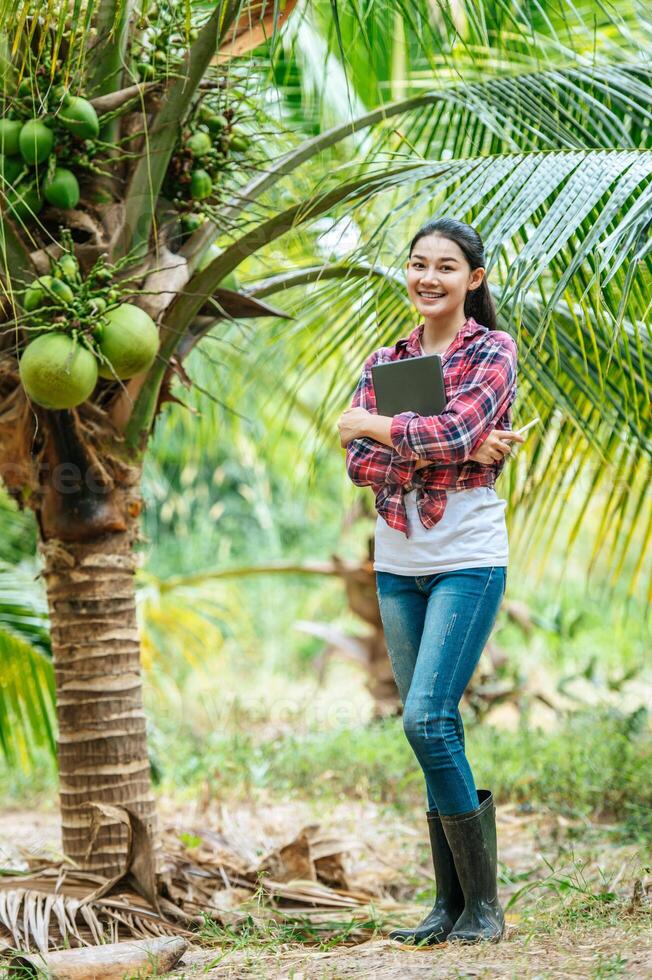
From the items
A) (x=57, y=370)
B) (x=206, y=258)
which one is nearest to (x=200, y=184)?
(x=206, y=258)

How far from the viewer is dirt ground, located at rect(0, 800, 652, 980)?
2.27m

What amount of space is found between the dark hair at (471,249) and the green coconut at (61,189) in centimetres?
97

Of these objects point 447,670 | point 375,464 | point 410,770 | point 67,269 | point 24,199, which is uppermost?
point 24,199

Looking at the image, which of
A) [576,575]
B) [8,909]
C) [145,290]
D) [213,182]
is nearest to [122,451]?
[145,290]

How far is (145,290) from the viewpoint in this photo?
9.75 ft

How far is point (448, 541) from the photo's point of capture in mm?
2457

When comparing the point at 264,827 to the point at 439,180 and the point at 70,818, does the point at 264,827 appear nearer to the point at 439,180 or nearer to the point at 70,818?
the point at 70,818

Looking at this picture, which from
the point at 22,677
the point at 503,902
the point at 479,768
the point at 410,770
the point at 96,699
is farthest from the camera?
the point at 410,770

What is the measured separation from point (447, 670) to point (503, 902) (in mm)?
1519

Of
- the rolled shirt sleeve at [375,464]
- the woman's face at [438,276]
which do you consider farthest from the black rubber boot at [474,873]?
the woman's face at [438,276]

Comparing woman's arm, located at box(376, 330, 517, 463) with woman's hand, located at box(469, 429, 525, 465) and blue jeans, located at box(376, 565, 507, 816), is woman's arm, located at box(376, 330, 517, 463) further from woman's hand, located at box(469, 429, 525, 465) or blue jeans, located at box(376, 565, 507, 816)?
blue jeans, located at box(376, 565, 507, 816)

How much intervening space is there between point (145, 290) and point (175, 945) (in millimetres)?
1739

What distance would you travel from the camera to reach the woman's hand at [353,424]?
2523 millimetres

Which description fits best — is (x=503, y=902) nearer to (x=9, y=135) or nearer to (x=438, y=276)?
(x=438, y=276)
